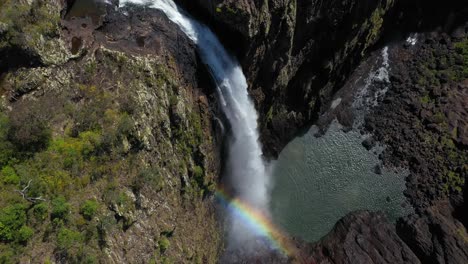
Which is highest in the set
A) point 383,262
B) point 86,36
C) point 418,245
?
point 86,36

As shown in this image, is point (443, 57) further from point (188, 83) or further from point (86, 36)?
point (86, 36)

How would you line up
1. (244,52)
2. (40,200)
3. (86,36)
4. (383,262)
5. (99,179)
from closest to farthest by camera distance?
(40,200) → (99,179) → (86,36) → (244,52) → (383,262)

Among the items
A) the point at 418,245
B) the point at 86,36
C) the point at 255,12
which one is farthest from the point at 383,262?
the point at 86,36

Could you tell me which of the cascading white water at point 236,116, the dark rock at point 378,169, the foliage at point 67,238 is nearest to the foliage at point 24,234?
the foliage at point 67,238

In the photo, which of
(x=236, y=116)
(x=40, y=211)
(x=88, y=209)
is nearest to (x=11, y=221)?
(x=40, y=211)

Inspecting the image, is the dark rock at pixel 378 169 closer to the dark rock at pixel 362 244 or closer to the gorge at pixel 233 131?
the gorge at pixel 233 131

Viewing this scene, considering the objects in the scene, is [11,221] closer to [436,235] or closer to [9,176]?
[9,176]
